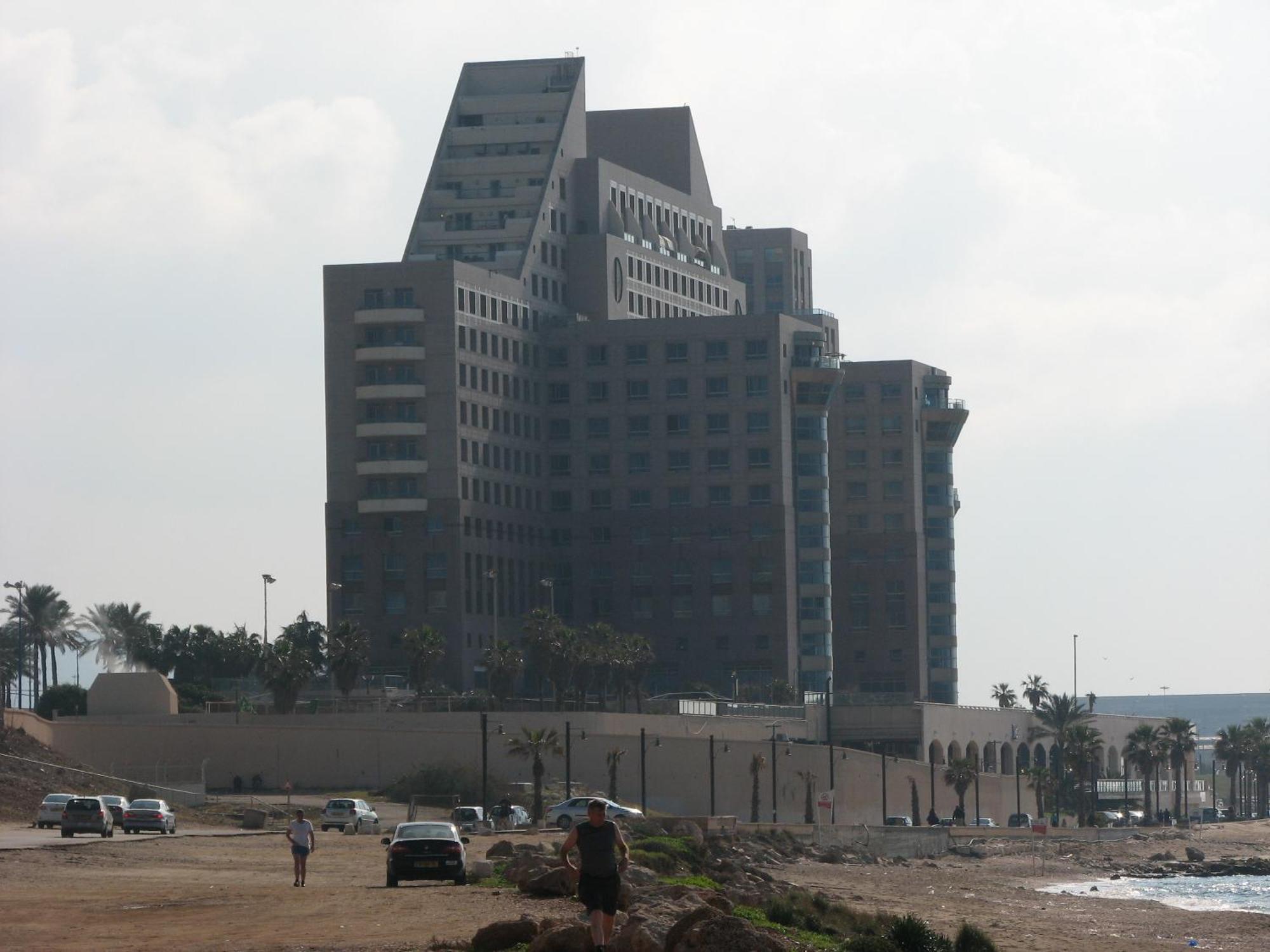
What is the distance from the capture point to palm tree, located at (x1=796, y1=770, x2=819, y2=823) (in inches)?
5285

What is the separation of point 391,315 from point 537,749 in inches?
2568

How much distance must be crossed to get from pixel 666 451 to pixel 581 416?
8.01m

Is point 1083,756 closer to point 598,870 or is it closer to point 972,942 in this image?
point 972,942

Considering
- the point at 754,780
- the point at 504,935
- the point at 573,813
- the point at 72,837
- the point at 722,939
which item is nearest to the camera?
the point at 722,939

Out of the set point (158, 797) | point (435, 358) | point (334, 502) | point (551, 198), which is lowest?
point (158, 797)

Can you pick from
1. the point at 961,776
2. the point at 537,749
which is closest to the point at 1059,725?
the point at 961,776

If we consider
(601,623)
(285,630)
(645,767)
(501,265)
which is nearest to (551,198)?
(501,265)

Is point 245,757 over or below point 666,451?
A: below

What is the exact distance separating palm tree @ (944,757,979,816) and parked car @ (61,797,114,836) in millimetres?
89469

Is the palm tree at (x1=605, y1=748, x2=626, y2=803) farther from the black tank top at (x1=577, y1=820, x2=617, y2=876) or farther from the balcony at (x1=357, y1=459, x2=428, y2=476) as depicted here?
the black tank top at (x1=577, y1=820, x2=617, y2=876)

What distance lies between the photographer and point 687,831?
8550 cm

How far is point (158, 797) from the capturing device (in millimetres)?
109938

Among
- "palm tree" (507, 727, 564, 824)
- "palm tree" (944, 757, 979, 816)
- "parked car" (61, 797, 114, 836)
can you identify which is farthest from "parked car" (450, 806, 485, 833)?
"palm tree" (944, 757, 979, 816)

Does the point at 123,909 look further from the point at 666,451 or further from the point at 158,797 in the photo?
the point at 666,451
